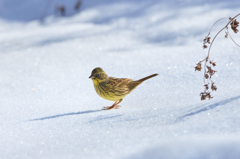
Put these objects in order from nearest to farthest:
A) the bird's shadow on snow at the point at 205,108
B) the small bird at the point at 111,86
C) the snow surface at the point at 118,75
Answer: the snow surface at the point at 118,75, the bird's shadow on snow at the point at 205,108, the small bird at the point at 111,86

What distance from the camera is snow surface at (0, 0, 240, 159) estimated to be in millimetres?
2320

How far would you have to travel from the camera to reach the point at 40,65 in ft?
17.0

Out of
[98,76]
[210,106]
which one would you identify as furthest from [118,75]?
[210,106]

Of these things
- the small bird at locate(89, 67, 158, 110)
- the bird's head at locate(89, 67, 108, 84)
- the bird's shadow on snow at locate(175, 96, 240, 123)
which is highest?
the bird's head at locate(89, 67, 108, 84)

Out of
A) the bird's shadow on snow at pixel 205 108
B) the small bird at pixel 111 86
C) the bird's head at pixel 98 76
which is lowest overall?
the bird's shadow on snow at pixel 205 108

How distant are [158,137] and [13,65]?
3.42 meters

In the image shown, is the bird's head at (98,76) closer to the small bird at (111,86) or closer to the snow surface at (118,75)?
the small bird at (111,86)

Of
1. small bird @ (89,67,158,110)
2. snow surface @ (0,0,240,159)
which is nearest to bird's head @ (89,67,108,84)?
small bird @ (89,67,158,110)

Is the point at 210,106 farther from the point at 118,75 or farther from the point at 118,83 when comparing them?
the point at 118,75

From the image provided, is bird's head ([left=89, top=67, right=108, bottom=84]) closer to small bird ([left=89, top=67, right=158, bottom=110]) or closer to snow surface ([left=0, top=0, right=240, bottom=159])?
small bird ([left=89, top=67, right=158, bottom=110])

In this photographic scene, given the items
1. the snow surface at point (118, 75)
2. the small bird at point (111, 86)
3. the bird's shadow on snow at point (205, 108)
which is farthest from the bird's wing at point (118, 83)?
the bird's shadow on snow at point (205, 108)

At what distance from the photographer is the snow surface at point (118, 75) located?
91.4 inches

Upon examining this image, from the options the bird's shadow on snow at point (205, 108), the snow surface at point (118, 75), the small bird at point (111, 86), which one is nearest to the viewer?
the snow surface at point (118, 75)

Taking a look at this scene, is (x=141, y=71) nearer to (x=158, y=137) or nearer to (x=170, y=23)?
(x=170, y=23)
